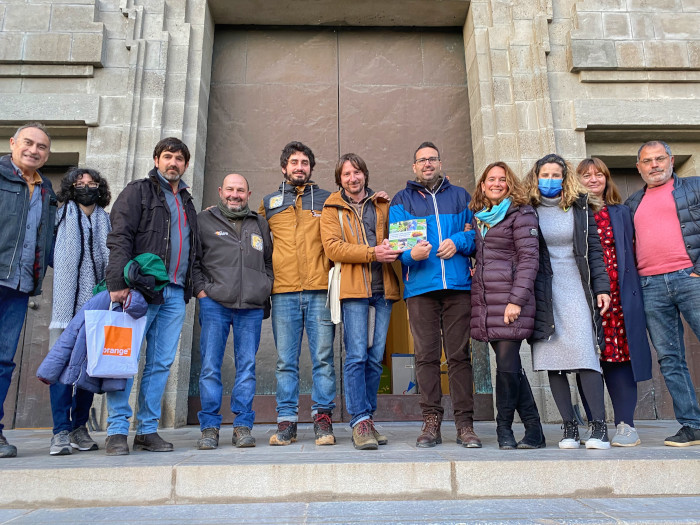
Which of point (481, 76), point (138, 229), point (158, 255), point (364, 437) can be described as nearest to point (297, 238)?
point (158, 255)

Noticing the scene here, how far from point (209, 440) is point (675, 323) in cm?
353

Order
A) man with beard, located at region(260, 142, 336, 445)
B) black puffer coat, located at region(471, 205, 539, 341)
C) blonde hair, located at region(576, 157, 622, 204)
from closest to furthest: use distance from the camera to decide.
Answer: black puffer coat, located at region(471, 205, 539, 341), man with beard, located at region(260, 142, 336, 445), blonde hair, located at region(576, 157, 622, 204)

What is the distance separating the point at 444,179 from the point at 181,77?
3710 mm

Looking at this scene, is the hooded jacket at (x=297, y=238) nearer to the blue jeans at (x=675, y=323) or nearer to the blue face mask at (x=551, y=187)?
the blue face mask at (x=551, y=187)

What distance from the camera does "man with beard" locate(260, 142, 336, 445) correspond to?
165 inches

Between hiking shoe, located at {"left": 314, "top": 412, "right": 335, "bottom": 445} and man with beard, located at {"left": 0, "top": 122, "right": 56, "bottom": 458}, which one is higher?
man with beard, located at {"left": 0, "top": 122, "right": 56, "bottom": 458}

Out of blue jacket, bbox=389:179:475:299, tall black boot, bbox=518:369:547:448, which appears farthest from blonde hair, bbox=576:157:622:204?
tall black boot, bbox=518:369:547:448

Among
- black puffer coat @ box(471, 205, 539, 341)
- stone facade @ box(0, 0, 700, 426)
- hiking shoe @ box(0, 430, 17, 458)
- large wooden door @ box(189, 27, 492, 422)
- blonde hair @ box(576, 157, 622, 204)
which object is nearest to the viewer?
hiking shoe @ box(0, 430, 17, 458)

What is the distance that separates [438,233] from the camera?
13.5ft

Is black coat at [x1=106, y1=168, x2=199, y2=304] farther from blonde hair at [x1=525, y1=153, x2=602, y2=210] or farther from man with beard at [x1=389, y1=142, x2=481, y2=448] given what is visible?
blonde hair at [x1=525, y1=153, x2=602, y2=210]

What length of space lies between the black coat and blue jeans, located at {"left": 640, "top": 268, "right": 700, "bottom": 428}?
11.5 ft

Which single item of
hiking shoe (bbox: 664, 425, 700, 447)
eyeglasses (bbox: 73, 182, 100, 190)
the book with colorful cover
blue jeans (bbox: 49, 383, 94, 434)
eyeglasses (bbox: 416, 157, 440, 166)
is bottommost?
hiking shoe (bbox: 664, 425, 700, 447)

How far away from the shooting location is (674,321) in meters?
4.14

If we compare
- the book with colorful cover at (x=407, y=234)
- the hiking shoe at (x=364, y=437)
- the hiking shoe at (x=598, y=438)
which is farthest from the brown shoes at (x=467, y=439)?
the book with colorful cover at (x=407, y=234)
